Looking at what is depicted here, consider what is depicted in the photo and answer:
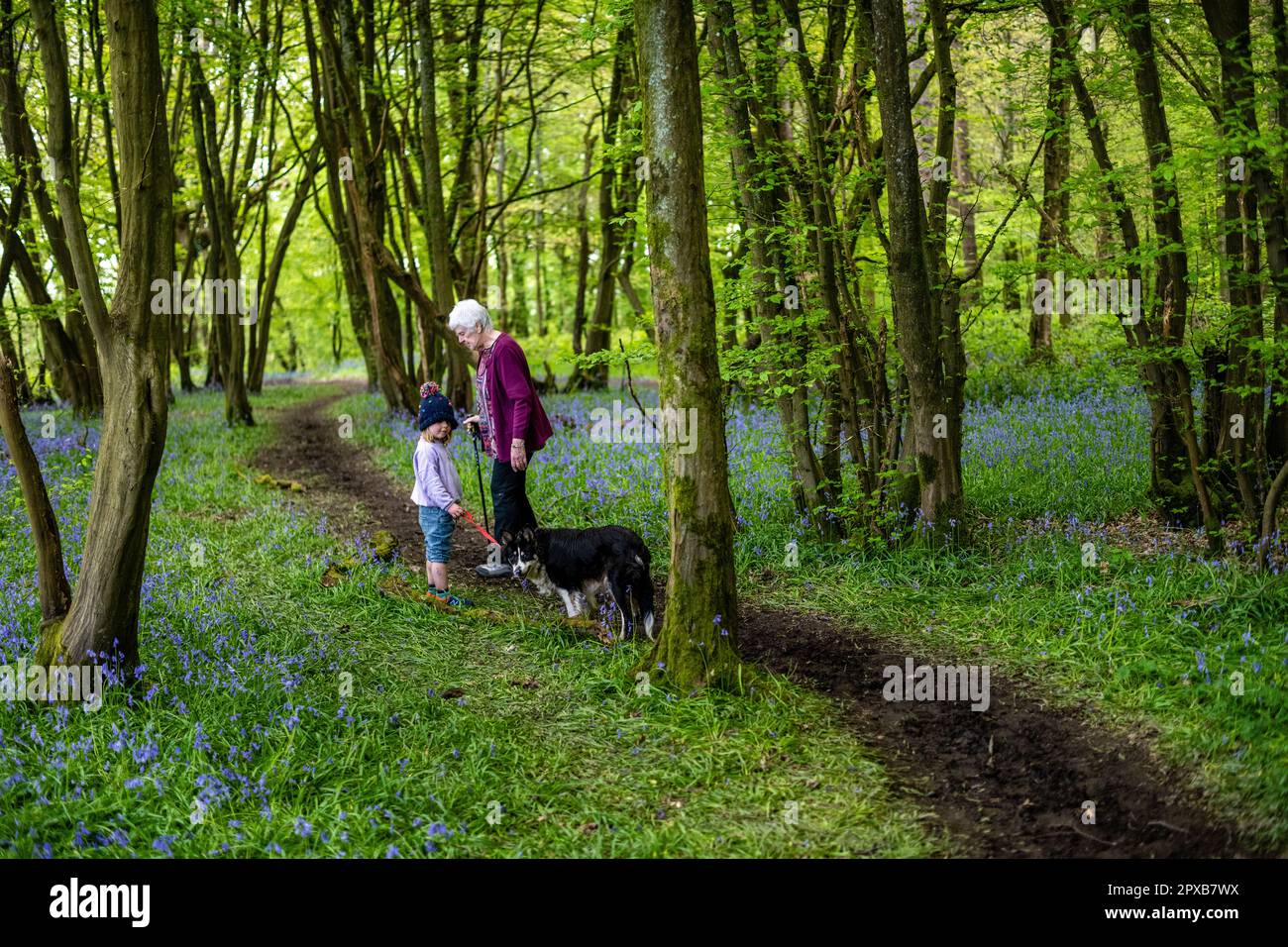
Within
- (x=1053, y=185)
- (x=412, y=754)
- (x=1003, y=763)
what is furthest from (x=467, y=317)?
(x=1053, y=185)

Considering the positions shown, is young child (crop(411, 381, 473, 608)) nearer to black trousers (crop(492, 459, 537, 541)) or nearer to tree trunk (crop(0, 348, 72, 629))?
black trousers (crop(492, 459, 537, 541))

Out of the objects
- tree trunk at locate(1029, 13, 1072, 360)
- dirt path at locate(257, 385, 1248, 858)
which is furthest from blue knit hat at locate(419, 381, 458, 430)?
tree trunk at locate(1029, 13, 1072, 360)

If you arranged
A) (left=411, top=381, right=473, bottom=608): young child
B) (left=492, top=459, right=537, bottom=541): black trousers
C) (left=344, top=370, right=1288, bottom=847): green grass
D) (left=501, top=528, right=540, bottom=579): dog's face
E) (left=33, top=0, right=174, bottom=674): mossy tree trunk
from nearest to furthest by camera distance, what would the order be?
1. (left=344, top=370, right=1288, bottom=847): green grass
2. (left=33, top=0, right=174, bottom=674): mossy tree trunk
3. (left=501, top=528, right=540, bottom=579): dog's face
4. (left=411, top=381, right=473, bottom=608): young child
5. (left=492, top=459, right=537, bottom=541): black trousers

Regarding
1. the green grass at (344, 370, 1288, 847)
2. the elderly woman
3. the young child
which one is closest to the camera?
the green grass at (344, 370, 1288, 847)

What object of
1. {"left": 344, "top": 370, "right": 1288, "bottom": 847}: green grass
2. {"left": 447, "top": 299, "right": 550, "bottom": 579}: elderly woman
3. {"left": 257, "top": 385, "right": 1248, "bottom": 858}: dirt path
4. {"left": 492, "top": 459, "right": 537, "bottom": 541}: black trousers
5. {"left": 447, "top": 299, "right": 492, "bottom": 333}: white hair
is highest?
{"left": 447, "top": 299, "right": 492, "bottom": 333}: white hair

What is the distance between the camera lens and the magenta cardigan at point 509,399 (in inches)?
295

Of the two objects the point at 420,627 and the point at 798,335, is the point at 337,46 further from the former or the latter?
the point at 420,627

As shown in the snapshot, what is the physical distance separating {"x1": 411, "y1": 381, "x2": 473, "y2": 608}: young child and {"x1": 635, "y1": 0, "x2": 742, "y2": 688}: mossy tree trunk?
8.43 ft

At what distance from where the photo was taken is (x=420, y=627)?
23.3ft

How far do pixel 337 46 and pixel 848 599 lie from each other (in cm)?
1223

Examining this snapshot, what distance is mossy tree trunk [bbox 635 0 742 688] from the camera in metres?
5.39

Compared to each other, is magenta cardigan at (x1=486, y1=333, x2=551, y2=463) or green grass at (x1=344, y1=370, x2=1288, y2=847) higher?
magenta cardigan at (x1=486, y1=333, x2=551, y2=463)

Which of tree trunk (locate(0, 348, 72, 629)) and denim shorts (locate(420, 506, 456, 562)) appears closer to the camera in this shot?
tree trunk (locate(0, 348, 72, 629))
